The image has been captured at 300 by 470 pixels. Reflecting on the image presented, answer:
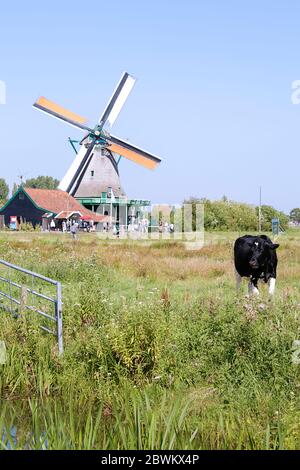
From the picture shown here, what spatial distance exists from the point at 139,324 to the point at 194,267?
10592mm

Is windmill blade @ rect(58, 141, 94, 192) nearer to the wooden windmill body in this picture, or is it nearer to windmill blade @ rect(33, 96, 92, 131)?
the wooden windmill body

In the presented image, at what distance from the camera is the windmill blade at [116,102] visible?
53.7 meters

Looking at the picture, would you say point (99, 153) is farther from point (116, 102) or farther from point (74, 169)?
point (116, 102)

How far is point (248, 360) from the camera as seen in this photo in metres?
7.23

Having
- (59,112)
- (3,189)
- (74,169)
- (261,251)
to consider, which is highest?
(59,112)

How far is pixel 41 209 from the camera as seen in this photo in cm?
6075

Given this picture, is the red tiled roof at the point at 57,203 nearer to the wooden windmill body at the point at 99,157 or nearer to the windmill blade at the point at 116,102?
the wooden windmill body at the point at 99,157

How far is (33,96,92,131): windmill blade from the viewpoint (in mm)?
50875

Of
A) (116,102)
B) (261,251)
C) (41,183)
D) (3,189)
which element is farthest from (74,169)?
(41,183)

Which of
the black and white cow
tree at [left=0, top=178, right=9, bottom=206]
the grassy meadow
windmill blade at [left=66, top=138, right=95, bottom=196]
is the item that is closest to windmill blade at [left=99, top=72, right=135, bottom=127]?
windmill blade at [left=66, top=138, right=95, bottom=196]

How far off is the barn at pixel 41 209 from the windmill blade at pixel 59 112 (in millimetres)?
8984

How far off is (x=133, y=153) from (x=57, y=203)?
11.9 m

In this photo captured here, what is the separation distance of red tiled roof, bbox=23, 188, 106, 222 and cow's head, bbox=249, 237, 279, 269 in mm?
46330
